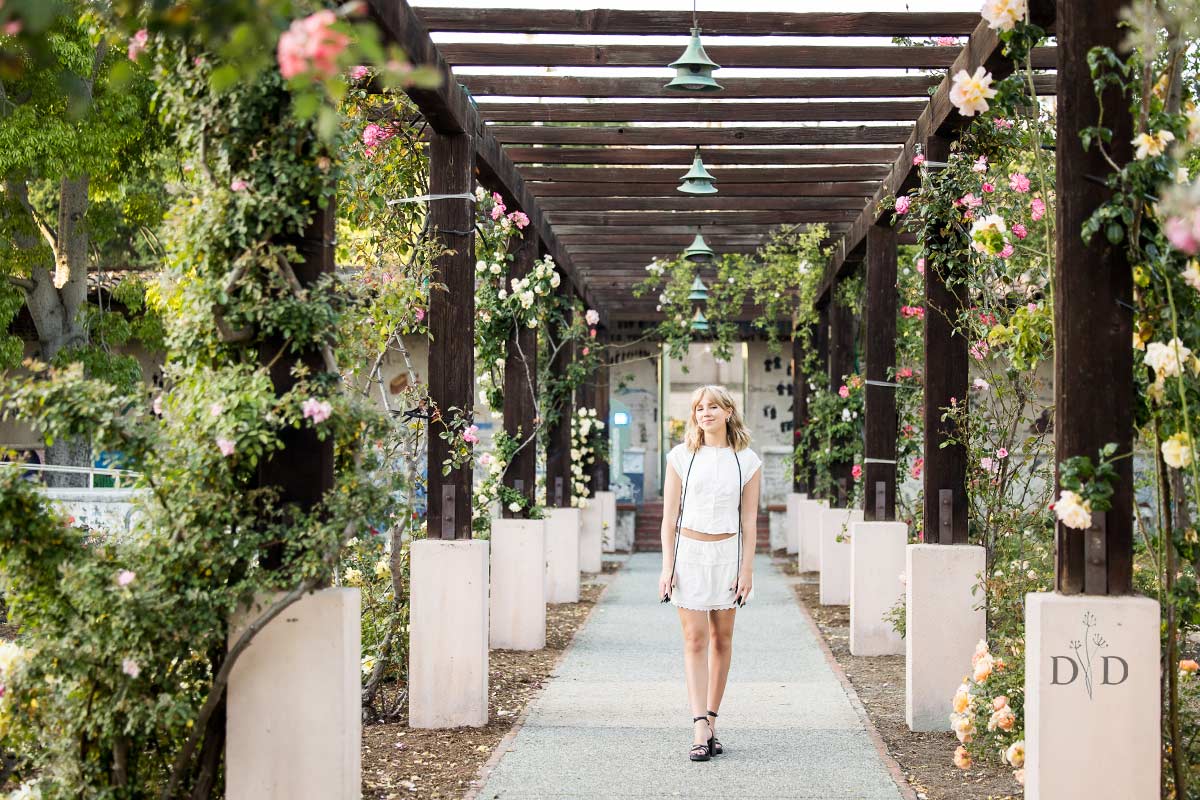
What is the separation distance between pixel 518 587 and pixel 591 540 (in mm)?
6311

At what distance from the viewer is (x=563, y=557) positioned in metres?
12.7

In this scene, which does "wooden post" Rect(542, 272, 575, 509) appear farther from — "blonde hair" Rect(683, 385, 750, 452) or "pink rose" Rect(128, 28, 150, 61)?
"pink rose" Rect(128, 28, 150, 61)

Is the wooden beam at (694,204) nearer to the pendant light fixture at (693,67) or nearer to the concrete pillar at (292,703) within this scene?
the pendant light fixture at (693,67)

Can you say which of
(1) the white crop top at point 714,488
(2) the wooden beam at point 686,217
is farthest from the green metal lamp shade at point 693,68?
(2) the wooden beam at point 686,217


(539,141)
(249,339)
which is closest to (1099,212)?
(249,339)

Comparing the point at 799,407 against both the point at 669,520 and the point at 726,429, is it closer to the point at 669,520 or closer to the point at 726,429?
the point at 726,429

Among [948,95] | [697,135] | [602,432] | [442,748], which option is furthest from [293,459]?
[602,432]

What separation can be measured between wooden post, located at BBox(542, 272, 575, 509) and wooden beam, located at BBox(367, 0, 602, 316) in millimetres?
2129

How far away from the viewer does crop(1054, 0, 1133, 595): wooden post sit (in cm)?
421

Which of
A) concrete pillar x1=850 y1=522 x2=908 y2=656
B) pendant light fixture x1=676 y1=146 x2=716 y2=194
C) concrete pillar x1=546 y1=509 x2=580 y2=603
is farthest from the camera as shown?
concrete pillar x1=546 y1=509 x2=580 y2=603

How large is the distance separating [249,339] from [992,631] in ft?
15.0

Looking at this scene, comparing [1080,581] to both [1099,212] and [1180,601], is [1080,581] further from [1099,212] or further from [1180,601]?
[1099,212]

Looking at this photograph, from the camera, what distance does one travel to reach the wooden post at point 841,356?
522 inches

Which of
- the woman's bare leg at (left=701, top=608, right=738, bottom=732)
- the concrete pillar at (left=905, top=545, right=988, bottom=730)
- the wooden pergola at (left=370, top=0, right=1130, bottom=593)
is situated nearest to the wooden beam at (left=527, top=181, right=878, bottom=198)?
the wooden pergola at (left=370, top=0, right=1130, bottom=593)
